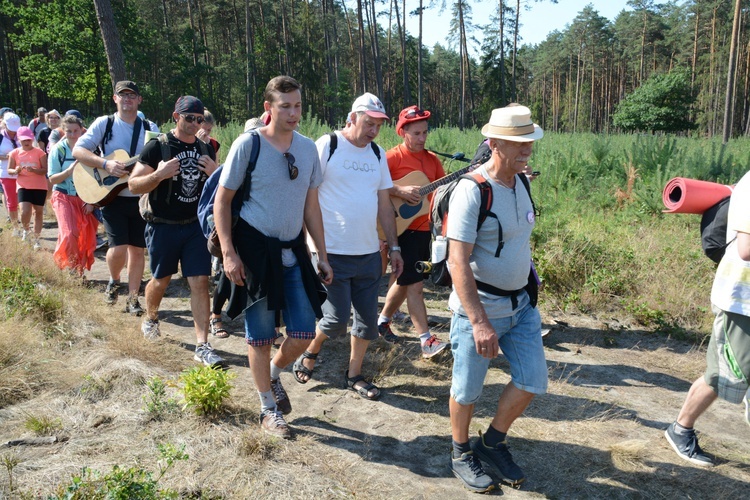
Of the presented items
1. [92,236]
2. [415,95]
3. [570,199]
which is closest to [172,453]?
[92,236]

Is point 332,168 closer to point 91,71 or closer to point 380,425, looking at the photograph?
point 380,425

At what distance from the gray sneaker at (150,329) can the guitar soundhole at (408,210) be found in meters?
2.32

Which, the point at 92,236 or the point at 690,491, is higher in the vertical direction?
the point at 92,236

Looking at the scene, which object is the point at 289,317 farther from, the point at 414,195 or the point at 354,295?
the point at 414,195

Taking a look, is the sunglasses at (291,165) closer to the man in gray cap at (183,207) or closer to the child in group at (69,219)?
the man in gray cap at (183,207)

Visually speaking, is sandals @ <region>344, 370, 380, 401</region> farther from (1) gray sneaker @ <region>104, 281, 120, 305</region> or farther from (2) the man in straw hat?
(1) gray sneaker @ <region>104, 281, 120, 305</region>

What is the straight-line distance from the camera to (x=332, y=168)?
13.0 feet

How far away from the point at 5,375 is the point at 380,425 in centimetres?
249

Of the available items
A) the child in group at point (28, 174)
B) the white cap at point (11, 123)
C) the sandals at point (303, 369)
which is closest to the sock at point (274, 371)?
the sandals at point (303, 369)

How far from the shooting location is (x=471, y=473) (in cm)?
307

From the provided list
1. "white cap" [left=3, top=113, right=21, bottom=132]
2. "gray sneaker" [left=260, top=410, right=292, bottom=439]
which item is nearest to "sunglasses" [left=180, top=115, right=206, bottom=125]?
"gray sneaker" [left=260, top=410, right=292, bottom=439]

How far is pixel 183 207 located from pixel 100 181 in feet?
5.23

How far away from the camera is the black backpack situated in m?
3.14

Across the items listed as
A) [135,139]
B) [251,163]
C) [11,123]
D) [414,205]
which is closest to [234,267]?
[251,163]
